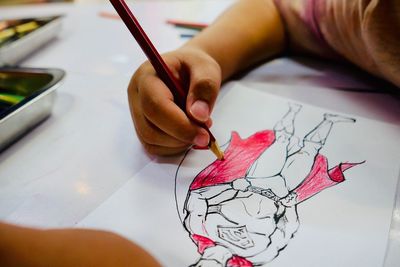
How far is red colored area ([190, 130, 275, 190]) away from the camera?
1.04ft

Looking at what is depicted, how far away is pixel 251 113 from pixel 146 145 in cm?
11

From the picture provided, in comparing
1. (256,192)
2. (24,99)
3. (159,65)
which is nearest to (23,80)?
(24,99)

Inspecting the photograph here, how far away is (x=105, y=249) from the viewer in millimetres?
256

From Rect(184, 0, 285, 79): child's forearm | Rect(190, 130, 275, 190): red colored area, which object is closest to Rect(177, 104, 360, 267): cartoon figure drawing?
Rect(190, 130, 275, 190): red colored area

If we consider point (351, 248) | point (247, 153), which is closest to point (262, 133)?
point (247, 153)

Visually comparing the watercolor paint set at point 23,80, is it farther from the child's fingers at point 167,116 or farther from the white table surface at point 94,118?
the child's fingers at point 167,116

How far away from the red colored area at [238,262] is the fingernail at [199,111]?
116 mm

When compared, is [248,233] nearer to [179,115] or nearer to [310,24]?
[179,115]

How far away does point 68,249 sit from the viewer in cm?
26

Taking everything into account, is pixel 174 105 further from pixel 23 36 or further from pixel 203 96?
pixel 23 36

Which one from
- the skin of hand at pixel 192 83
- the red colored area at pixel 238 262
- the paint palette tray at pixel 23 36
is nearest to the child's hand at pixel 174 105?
the skin of hand at pixel 192 83

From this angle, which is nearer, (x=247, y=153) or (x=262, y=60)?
(x=247, y=153)

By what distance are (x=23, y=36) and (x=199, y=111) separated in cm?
38

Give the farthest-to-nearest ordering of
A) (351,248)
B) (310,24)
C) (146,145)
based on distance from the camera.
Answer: (310,24)
(146,145)
(351,248)
